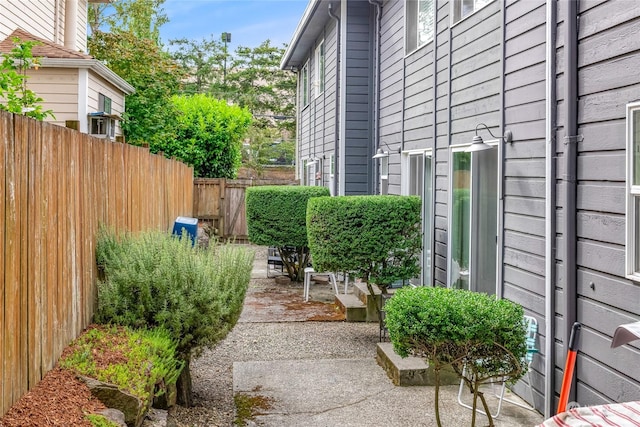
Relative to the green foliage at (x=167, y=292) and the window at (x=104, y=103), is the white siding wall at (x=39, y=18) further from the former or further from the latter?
the green foliage at (x=167, y=292)

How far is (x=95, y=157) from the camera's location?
482 cm

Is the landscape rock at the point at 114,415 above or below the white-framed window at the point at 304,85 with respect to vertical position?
below

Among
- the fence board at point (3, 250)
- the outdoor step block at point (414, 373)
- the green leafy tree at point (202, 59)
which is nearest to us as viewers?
the fence board at point (3, 250)

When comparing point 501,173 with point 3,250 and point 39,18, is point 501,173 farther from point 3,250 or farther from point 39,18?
point 39,18

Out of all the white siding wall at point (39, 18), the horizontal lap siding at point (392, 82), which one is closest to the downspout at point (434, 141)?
the horizontal lap siding at point (392, 82)

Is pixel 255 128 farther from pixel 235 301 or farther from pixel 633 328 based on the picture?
pixel 633 328

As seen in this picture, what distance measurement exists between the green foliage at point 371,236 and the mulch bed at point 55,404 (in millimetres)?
4294

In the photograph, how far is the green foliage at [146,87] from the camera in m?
16.6

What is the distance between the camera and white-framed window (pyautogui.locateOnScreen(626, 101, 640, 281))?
3.96m

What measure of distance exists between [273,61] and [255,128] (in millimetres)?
5177

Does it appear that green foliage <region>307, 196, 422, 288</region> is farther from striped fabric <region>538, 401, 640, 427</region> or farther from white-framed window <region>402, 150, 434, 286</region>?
striped fabric <region>538, 401, 640, 427</region>

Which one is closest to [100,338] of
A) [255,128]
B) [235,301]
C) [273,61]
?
[235,301]

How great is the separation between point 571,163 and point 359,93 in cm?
817

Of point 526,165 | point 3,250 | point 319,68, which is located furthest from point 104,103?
point 3,250
